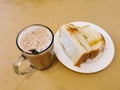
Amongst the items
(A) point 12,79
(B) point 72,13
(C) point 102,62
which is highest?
(B) point 72,13

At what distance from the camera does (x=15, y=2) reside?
982 mm

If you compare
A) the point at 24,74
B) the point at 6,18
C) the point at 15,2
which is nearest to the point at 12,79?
the point at 24,74

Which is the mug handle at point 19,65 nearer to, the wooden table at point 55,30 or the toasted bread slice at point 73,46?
the wooden table at point 55,30

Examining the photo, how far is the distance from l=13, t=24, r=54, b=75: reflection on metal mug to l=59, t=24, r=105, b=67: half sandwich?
0.07 m

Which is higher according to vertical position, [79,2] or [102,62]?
[79,2]

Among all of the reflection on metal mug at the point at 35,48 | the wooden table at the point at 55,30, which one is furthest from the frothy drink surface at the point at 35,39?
the wooden table at the point at 55,30

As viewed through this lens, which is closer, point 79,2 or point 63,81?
point 63,81

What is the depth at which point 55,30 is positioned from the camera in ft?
2.76

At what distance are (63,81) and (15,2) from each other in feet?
1.71

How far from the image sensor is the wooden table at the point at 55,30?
27.0 inches

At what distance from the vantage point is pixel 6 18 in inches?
35.8

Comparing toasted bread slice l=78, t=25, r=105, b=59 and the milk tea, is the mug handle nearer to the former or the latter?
the milk tea

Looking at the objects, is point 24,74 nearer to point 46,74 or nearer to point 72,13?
point 46,74

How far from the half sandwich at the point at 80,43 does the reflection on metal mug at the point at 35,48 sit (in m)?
0.07
